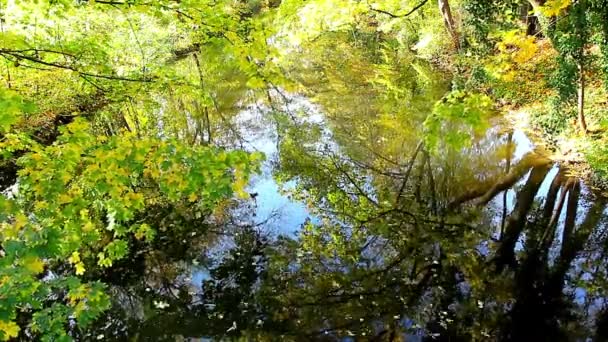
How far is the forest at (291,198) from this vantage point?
4.10 meters

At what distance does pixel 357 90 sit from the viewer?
67.5 feet

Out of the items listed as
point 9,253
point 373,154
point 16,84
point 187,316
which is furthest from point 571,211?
point 16,84

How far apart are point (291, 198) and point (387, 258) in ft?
11.6

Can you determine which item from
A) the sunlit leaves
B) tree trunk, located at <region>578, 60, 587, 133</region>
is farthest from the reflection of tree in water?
the sunlit leaves

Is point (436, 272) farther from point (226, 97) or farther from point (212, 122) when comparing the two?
point (226, 97)

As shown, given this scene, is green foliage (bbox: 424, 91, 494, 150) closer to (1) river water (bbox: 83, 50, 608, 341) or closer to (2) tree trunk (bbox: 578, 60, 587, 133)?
(1) river water (bbox: 83, 50, 608, 341)

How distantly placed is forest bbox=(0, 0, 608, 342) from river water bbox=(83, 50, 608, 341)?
42 millimetres

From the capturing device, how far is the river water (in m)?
7.50

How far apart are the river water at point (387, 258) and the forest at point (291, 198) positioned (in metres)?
0.04

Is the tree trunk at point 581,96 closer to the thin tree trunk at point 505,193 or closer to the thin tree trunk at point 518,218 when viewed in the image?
the thin tree trunk at point 518,218

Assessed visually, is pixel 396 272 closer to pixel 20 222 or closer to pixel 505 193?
pixel 505 193

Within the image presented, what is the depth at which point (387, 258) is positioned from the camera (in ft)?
29.9

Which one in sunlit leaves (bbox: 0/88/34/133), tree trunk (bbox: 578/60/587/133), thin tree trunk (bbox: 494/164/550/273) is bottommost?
sunlit leaves (bbox: 0/88/34/133)

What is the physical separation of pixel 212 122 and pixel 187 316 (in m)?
11.4
